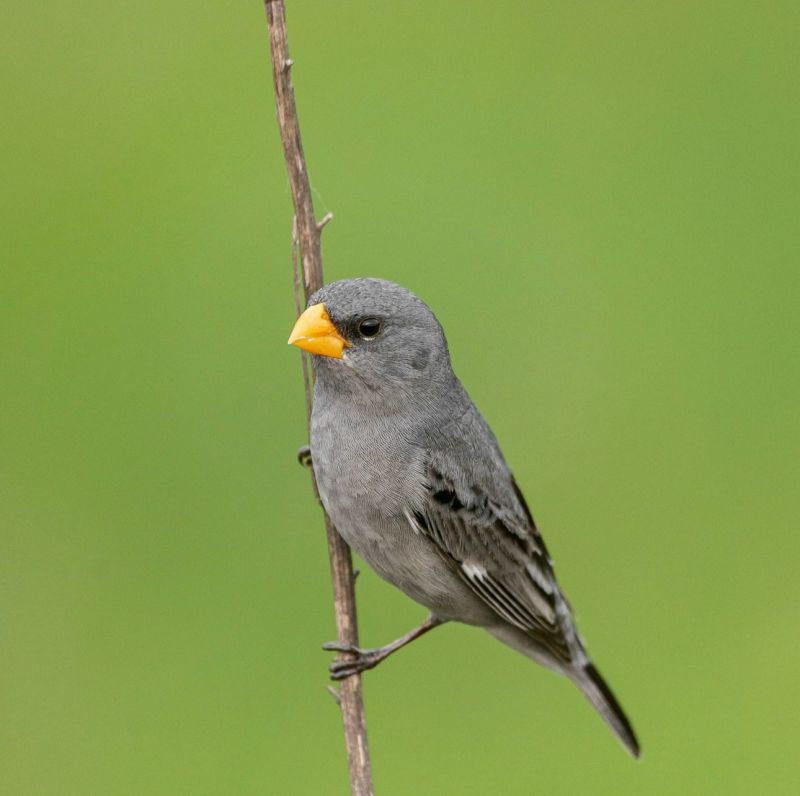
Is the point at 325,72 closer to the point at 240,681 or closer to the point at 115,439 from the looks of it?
the point at 115,439

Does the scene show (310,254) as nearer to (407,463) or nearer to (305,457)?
(407,463)

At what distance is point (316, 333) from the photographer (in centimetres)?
453

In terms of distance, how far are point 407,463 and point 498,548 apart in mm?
551

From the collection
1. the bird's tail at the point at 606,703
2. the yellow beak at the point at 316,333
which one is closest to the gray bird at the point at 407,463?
the yellow beak at the point at 316,333

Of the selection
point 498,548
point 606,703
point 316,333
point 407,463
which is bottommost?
point 606,703

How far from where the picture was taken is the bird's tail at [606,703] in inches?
Result: 215

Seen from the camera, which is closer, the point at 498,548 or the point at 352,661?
the point at 352,661

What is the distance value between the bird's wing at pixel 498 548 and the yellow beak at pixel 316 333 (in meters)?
0.60

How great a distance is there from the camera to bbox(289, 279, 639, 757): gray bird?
467cm

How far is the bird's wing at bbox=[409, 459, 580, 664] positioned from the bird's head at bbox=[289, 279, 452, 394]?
35 centimetres

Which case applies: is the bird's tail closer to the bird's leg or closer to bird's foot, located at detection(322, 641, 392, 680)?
the bird's leg

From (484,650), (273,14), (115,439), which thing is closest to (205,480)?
(115,439)

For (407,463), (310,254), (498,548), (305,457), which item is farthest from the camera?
(305,457)

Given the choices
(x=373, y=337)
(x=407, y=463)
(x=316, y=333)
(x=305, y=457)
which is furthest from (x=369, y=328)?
(x=305, y=457)
